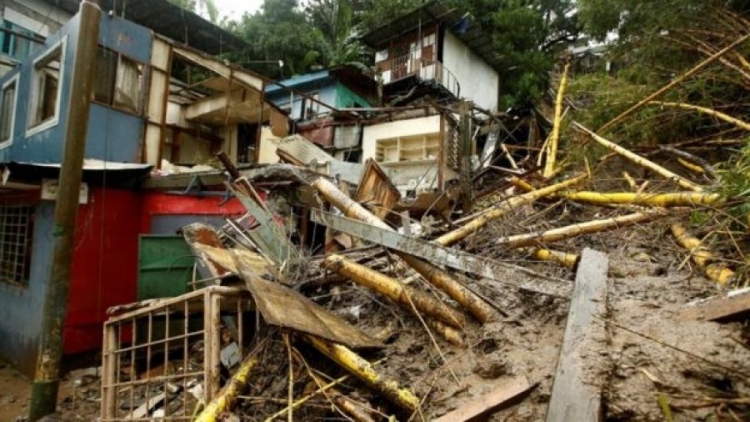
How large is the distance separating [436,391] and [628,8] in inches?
282

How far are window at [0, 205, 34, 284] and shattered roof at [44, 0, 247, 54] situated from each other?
12.5 metres

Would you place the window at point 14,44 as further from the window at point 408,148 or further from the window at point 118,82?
the window at point 408,148

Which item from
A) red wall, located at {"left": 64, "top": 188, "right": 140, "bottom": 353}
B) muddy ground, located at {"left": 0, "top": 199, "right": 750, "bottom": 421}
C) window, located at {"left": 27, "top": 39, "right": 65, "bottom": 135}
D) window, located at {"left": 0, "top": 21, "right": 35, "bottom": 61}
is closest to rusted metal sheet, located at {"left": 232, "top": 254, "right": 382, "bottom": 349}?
muddy ground, located at {"left": 0, "top": 199, "right": 750, "bottom": 421}

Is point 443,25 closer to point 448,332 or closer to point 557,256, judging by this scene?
point 557,256

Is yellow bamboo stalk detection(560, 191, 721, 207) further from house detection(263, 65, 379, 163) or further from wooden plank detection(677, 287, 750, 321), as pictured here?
house detection(263, 65, 379, 163)

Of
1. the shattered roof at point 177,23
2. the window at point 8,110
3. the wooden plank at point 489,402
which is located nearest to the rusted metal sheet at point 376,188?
the wooden plank at point 489,402

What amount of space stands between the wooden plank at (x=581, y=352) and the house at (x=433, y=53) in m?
16.4

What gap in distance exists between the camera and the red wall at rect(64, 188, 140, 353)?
633 centimetres

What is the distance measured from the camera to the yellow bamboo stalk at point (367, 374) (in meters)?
2.07

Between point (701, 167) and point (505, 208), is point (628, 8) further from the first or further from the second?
point (505, 208)

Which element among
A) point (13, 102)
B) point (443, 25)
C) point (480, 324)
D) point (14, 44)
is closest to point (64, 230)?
point (480, 324)

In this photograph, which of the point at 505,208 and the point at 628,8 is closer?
the point at 505,208

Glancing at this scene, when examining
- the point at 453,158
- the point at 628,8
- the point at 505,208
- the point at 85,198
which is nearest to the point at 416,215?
the point at 505,208

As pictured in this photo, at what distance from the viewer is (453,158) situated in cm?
1190
